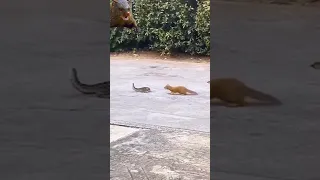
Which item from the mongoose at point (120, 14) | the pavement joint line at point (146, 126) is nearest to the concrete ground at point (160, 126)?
the pavement joint line at point (146, 126)
